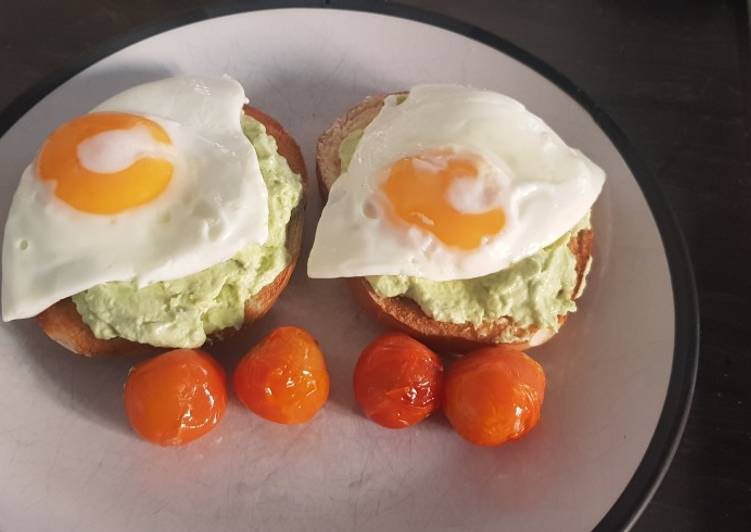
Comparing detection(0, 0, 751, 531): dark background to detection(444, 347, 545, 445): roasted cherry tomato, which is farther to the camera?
detection(0, 0, 751, 531): dark background

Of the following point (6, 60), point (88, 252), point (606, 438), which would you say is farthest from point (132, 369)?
point (6, 60)

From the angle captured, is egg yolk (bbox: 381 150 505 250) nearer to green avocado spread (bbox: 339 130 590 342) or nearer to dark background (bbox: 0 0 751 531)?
green avocado spread (bbox: 339 130 590 342)

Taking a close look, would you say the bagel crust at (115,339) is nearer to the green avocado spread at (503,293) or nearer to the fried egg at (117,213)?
the fried egg at (117,213)

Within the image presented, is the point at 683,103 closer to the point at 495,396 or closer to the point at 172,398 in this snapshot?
the point at 495,396

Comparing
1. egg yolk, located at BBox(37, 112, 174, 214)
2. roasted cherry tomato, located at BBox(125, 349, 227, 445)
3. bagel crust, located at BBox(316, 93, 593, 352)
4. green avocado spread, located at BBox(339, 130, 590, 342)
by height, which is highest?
egg yolk, located at BBox(37, 112, 174, 214)

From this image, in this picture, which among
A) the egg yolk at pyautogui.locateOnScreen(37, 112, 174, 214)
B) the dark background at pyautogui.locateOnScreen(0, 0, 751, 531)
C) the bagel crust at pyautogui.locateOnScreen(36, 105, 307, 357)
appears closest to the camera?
the egg yolk at pyautogui.locateOnScreen(37, 112, 174, 214)

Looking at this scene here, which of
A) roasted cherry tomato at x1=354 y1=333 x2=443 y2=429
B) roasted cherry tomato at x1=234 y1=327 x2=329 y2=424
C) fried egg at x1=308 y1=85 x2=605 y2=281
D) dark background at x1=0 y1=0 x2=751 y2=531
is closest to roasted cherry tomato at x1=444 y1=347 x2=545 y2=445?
roasted cherry tomato at x1=354 y1=333 x2=443 y2=429

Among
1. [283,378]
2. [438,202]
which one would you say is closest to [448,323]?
[438,202]
